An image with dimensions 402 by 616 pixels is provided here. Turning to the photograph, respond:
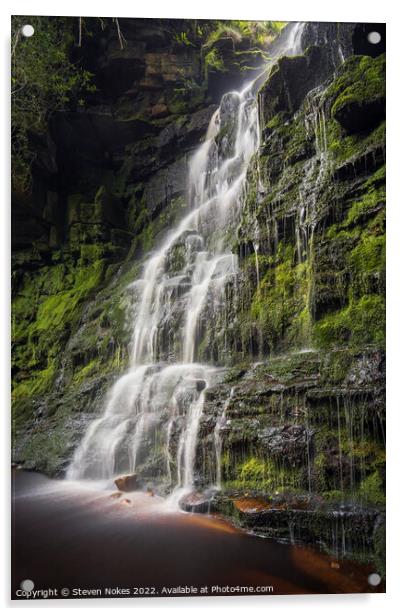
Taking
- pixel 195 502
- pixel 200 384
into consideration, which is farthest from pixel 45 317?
pixel 195 502

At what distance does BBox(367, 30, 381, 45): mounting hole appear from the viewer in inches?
183

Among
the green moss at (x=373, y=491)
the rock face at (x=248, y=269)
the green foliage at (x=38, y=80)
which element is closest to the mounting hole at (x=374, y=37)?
the rock face at (x=248, y=269)

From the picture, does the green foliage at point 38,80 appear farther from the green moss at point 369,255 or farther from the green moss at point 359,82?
the green moss at point 369,255

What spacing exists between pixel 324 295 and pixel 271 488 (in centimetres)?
201

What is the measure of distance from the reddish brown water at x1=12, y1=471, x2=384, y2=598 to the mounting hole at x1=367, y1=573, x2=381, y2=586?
3 centimetres

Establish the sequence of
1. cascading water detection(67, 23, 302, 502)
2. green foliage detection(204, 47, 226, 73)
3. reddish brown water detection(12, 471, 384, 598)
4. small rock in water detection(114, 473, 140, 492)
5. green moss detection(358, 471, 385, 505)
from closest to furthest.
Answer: reddish brown water detection(12, 471, 384, 598), green moss detection(358, 471, 385, 505), small rock in water detection(114, 473, 140, 492), cascading water detection(67, 23, 302, 502), green foliage detection(204, 47, 226, 73)

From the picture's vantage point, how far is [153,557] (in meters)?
4.20

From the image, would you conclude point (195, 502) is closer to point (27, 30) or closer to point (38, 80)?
point (38, 80)

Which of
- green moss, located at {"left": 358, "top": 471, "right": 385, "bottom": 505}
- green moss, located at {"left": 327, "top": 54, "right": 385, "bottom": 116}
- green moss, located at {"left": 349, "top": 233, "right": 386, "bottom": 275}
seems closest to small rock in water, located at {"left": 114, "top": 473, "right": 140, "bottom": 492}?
green moss, located at {"left": 358, "top": 471, "right": 385, "bottom": 505}

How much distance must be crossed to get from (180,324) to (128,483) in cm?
203

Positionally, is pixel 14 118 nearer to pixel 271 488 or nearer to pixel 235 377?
pixel 235 377

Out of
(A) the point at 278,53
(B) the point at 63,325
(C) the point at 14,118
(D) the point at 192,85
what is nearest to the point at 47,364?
(B) the point at 63,325

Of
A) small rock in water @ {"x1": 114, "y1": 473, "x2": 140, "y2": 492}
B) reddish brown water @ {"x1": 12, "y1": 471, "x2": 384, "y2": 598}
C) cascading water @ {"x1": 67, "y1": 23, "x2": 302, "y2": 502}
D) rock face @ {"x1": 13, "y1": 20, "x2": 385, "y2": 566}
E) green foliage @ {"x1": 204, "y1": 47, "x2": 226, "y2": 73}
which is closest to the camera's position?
reddish brown water @ {"x1": 12, "y1": 471, "x2": 384, "y2": 598}

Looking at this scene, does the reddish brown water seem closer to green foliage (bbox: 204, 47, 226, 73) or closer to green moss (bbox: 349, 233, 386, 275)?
green moss (bbox: 349, 233, 386, 275)
